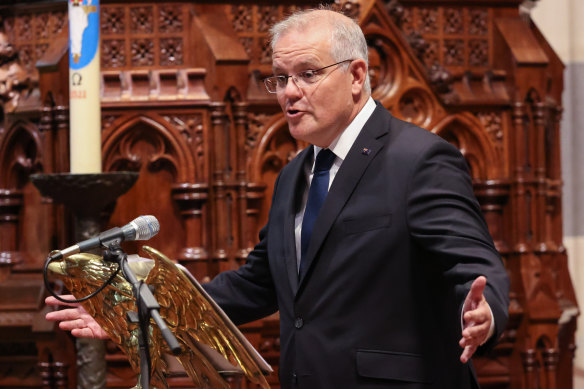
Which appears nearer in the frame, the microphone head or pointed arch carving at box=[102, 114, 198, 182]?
the microphone head

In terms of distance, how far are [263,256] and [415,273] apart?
618 millimetres

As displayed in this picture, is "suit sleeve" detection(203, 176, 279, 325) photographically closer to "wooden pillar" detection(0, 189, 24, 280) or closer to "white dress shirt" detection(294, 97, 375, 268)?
"white dress shirt" detection(294, 97, 375, 268)

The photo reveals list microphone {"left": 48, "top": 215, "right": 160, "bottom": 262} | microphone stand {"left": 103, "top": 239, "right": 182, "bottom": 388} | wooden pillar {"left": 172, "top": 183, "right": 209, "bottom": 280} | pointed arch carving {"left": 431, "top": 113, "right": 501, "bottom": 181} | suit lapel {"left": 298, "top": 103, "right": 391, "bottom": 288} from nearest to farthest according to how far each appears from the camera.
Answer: microphone stand {"left": 103, "top": 239, "right": 182, "bottom": 388}, microphone {"left": 48, "top": 215, "right": 160, "bottom": 262}, suit lapel {"left": 298, "top": 103, "right": 391, "bottom": 288}, wooden pillar {"left": 172, "top": 183, "right": 209, "bottom": 280}, pointed arch carving {"left": 431, "top": 113, "right": 501, "bottom": 181}

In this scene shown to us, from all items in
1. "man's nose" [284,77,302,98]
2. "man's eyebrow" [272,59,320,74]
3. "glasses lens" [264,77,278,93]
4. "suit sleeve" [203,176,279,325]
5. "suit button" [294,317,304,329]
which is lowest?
"suit button" [294,317,304,329]

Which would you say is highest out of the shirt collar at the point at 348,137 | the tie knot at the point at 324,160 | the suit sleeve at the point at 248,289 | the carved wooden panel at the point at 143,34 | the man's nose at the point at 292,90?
the carved wooden panel at the point at 143,34

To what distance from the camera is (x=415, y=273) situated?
243 centimetres

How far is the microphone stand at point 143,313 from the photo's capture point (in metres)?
1.92

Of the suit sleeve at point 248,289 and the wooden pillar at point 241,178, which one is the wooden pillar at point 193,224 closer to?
the wooden pillar at point 241,178

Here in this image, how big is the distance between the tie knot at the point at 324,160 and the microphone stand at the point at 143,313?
747 millimetres

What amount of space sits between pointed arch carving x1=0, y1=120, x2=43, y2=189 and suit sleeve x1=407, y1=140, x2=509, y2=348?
251 cm

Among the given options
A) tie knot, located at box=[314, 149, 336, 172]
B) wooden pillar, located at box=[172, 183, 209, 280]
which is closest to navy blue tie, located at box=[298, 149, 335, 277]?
tie knot, located at box=[314, 149, 336, 172]

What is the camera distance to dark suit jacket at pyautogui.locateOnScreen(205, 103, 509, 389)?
7.81 feet

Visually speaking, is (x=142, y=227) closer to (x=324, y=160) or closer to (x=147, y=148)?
(x=324, y=160)

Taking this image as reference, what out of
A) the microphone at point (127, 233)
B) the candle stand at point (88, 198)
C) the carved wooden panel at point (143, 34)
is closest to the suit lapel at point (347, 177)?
the microphone at point (127, 233)
